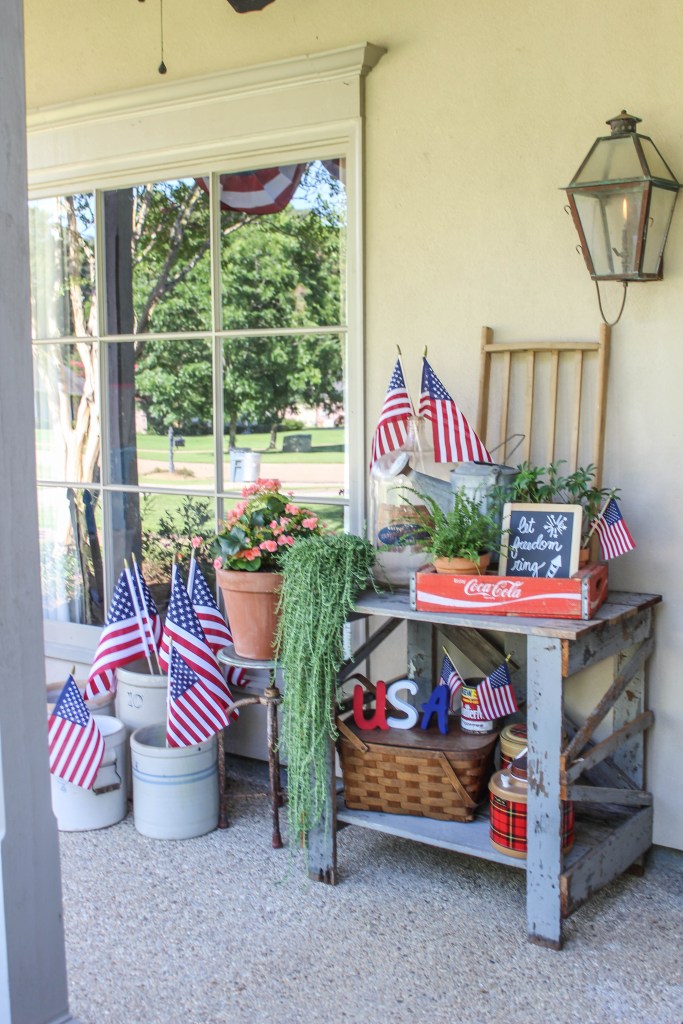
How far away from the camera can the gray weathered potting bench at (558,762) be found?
272cm

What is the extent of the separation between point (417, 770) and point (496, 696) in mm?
334

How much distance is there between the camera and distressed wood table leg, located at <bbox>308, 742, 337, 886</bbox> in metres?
3.10

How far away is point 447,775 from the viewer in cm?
301

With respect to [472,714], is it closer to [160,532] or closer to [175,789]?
[175,789]

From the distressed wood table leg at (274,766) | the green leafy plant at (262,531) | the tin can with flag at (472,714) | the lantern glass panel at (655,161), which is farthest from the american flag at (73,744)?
the lantern glass panel at (655,161)


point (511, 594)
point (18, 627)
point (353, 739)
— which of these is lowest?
point (353, 739)

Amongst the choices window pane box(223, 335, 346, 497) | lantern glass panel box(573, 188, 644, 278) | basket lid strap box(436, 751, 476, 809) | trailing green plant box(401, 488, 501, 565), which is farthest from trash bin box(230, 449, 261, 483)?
lantern glass panel box(573, 188, 644, 278)

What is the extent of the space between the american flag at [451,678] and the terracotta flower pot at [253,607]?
567mm

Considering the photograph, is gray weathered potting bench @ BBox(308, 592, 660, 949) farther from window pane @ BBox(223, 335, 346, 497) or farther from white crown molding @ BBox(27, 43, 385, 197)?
white crown molding @ BBox(27, 43, 385, 197)

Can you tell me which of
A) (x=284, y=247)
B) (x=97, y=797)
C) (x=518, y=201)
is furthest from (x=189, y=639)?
(x=518, y=201)

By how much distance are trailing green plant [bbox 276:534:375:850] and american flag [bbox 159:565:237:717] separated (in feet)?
1.59

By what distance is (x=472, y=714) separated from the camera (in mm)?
3148

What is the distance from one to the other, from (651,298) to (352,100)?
1.25 m

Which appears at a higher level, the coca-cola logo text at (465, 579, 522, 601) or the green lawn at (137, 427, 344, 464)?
the green lawn at (137, 427, 344, 464)
